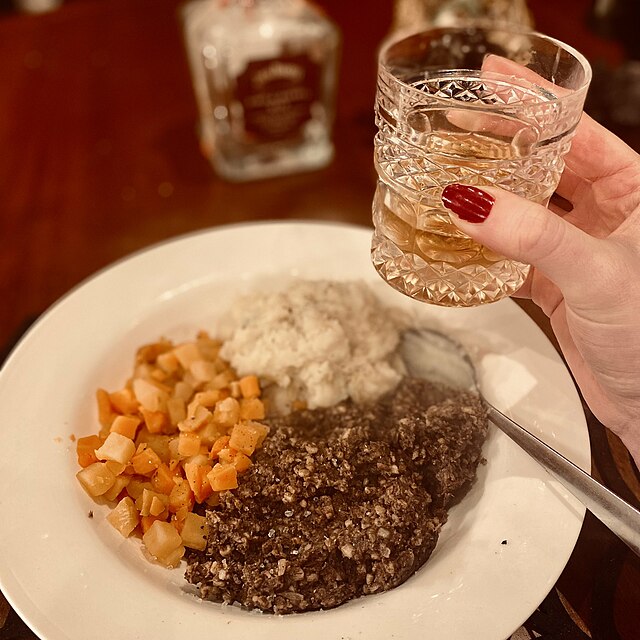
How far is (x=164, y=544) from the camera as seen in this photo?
1.34 m

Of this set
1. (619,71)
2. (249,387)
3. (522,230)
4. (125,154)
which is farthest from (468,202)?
(619,71)

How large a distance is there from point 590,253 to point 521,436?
49 cm

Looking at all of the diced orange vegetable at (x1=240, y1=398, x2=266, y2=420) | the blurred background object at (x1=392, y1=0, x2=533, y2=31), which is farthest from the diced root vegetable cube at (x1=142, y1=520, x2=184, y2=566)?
the blurred background object at (x1=392, y1=0, x2=533, y2=31)

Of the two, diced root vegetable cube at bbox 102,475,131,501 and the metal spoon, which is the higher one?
the metal spoon

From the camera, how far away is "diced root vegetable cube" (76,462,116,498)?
141cm

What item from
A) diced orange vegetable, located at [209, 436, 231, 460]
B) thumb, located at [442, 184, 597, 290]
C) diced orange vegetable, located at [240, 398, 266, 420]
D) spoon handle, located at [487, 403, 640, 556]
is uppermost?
thumb, located at [442, 184, 597, 290]

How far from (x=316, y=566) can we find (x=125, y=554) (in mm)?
408

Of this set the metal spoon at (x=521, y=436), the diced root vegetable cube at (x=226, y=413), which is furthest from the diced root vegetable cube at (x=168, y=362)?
the metal spoon at (x=521, y=436)

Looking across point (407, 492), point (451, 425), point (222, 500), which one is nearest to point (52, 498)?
point (222, 500)

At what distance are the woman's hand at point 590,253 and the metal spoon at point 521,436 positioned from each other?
0.21m

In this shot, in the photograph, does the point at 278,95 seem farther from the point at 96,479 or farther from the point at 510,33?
the point at 96,479

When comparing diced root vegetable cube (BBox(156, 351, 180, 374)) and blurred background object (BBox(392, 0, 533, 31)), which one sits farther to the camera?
blurred background object (BBox(392, 0, 533, 31))

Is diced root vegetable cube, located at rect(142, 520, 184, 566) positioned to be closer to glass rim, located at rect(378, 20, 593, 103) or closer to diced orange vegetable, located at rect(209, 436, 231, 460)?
diced orange vegetable, located at rect(209, 436, 231, 460)

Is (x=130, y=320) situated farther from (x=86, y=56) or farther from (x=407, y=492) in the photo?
(x=86, y=56)
